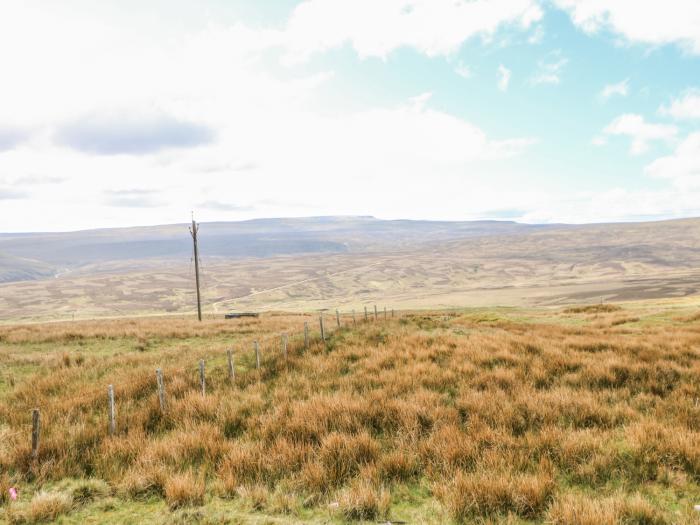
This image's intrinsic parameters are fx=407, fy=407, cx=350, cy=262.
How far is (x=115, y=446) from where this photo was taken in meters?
6.55

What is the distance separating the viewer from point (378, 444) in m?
6.21

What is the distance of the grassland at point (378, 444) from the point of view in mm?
4797

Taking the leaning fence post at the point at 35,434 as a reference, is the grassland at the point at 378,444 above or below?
below

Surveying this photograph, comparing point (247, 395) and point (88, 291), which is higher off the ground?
point (247, 395)

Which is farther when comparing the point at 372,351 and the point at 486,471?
the point at 372,351

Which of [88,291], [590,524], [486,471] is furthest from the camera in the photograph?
[88,291]

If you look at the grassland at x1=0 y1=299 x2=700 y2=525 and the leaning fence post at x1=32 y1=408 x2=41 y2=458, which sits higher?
the leaning fence post at x1=32 y1=408 x2=41 y2=458

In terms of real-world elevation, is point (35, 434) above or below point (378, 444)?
above

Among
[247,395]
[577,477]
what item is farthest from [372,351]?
[577,477]

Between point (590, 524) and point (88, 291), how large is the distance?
179300mm

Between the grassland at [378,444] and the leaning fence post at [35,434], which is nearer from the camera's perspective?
the grassland at [378,444]

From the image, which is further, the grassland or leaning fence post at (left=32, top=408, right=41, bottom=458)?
leaning fence post at (left=32, top=408, right=41, bottom=458)

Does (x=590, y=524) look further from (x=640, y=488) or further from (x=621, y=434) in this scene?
Answer: (x=621, y=434)

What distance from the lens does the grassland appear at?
480cm
